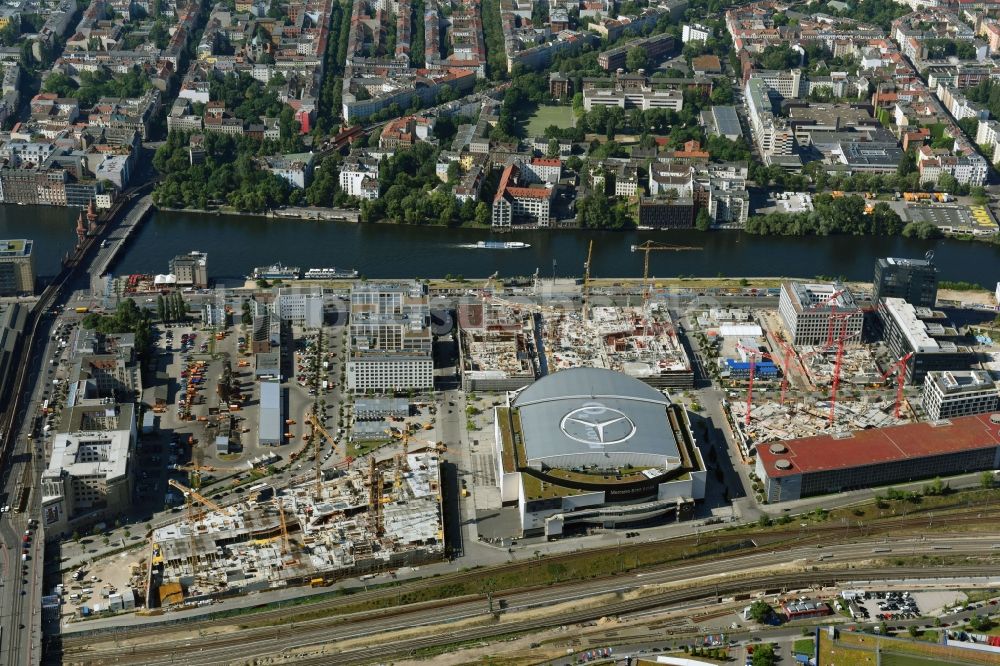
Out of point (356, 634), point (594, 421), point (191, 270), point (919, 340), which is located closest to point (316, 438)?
point (594, 421)

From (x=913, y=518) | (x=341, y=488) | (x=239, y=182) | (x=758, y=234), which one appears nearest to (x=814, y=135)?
(x=758, y=234)

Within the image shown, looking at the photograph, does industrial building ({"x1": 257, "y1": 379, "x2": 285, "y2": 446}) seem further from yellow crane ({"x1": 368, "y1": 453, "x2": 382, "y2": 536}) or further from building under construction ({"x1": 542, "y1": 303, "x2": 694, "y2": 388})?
building under construction ({"x1": 542, "y1": 303, "x2": 694, "y2": 388})

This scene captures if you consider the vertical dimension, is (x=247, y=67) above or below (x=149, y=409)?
above

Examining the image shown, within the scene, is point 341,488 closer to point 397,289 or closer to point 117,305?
point 397,289

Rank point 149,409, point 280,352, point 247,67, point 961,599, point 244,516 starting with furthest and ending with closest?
point 247,67
point 280,352
point 149,409
point 244,516
point 961,599

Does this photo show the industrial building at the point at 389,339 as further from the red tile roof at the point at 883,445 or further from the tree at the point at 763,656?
the tree at the point at 763,656

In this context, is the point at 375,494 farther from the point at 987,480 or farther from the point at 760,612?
the point at 987,480

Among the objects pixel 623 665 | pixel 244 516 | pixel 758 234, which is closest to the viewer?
pixel 623 665
